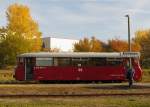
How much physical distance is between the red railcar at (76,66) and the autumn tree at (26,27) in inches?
1513

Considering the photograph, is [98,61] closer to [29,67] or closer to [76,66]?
[76,66]

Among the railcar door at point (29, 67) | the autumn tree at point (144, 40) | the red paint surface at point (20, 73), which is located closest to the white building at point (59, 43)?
the autumn tree at point (144, 40)

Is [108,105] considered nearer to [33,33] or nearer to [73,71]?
[73,71]

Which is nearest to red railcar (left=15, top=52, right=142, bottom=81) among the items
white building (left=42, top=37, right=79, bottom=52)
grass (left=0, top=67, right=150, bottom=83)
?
grass (left=0, top=67, right=150, bottom=83)

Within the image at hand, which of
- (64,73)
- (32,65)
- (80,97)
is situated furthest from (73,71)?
(80,97)

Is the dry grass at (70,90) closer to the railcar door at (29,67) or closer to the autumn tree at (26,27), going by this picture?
the railcar door at (29,67)

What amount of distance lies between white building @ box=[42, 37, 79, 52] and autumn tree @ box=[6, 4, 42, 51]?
44.4 m

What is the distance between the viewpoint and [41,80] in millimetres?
40688

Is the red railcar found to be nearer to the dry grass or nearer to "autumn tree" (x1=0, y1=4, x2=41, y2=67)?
the dry grass

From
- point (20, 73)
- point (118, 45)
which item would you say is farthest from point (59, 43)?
point (20, 73)

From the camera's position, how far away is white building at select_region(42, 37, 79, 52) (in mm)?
127062

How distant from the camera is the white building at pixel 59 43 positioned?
12706cm

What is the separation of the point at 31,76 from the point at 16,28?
4019 cm

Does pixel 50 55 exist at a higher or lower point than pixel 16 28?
lower
